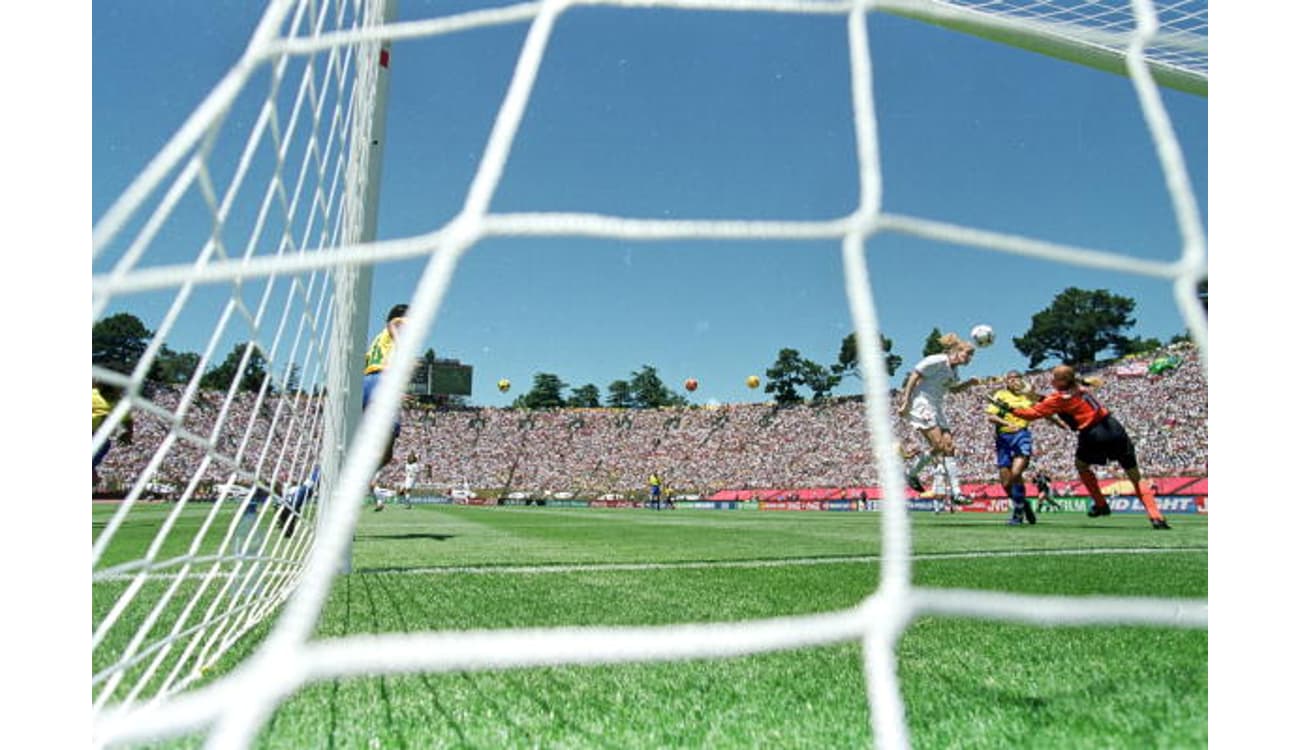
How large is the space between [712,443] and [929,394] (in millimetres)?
19825

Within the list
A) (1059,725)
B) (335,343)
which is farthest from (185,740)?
(335,343)

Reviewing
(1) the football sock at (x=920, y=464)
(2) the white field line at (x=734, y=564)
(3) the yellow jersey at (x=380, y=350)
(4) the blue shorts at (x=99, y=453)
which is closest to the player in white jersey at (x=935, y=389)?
(1) the football sock at (x=920, y=464)

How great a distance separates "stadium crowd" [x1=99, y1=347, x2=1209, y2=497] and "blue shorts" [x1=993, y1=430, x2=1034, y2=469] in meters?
9.44

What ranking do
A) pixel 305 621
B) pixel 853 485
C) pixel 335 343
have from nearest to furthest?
pixel 305 621, pixel 335 343, pixel 853 485

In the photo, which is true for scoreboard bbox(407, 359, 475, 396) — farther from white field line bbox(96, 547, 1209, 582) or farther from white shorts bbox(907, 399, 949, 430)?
white field line bbox(96, 547, 1209, 582)

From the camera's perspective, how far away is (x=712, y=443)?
2536 cm

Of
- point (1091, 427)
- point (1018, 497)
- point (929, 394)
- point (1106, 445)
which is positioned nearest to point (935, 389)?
point (929, 394)

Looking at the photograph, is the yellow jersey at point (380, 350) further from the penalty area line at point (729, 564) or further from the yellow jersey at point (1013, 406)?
the yellow jersey at point (1013, 406)

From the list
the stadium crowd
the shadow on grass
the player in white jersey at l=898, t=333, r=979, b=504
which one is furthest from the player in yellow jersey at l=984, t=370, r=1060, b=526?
the stadium crowd

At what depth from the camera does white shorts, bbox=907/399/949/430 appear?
557 centimetres

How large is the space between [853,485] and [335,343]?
18.9m

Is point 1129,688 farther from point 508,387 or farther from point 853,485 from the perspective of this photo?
point 508,387

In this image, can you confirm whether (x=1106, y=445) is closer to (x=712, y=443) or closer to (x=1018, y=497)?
(x=1018, y=497)
